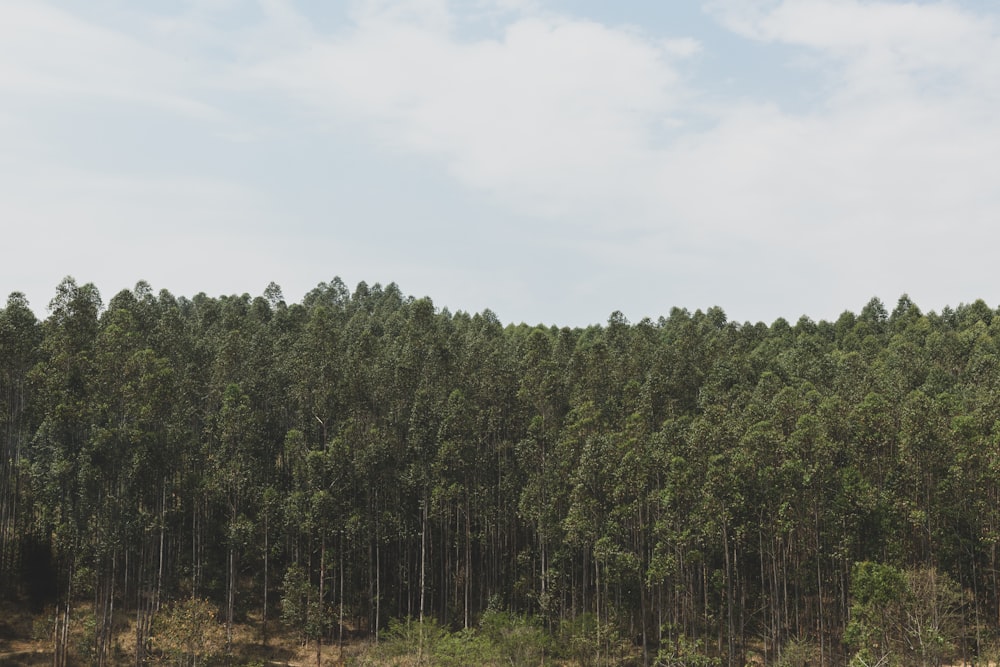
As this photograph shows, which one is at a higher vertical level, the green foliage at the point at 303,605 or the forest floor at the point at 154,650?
the green foliage at the point at 303,605

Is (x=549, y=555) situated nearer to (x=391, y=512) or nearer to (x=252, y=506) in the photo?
(x=391, y=512)

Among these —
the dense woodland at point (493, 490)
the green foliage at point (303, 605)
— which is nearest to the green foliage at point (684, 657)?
A: the dense woodland at point (493, 490)

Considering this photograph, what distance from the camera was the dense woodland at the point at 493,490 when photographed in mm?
53812

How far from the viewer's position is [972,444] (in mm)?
56344

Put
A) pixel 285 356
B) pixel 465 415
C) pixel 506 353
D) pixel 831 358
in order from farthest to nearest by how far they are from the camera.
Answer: pixel 831 358 → pixel 506 353 → pixel 285 356 → pixel 465 415

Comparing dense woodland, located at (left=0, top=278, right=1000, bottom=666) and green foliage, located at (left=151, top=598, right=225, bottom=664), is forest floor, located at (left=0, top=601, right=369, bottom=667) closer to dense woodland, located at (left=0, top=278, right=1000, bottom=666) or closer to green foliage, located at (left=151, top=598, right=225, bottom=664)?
green foliage, located at (left=151, top=598, right=225, bottom=664)

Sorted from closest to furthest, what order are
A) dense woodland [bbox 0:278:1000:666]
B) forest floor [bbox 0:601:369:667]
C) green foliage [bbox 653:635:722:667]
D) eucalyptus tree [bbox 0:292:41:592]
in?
green foliage [bbox 653:635:722:667]
dense woodland [bbox 0:278:1000:666]
forest floor [bbox 0:601:369:667]
eucalyptus tree [bbox 0:292:41:592]

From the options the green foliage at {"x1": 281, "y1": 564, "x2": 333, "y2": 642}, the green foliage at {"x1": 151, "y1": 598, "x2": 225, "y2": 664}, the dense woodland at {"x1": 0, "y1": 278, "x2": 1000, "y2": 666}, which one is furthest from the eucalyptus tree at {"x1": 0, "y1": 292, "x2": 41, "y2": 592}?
the green foliage at {"x1": 281, "y1": 564, "x2": 333, "y2": 642}

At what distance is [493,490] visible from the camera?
70.4 m

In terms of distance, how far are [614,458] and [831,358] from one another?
146ft

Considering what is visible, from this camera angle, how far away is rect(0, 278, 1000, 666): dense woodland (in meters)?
53.8

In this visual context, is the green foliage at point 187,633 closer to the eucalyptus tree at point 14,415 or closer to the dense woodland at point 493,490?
the dense woodland at point 493,490

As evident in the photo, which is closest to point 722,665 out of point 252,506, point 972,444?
point 972,444

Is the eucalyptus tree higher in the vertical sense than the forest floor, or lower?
higher
